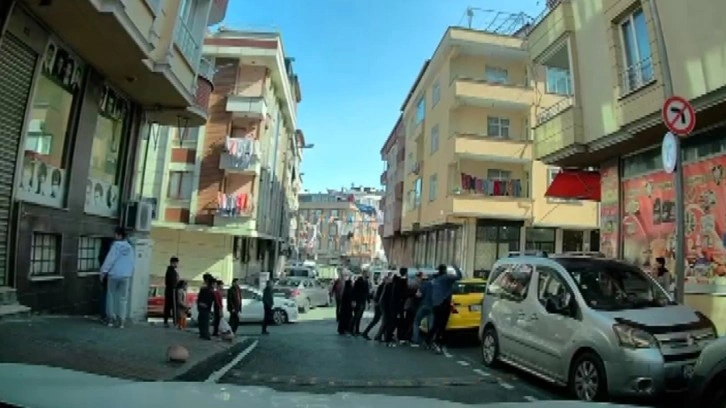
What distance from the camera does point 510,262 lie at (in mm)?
10922

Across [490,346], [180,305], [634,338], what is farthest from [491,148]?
[634,338]

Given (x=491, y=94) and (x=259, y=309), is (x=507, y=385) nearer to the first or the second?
(x=259, y=309)

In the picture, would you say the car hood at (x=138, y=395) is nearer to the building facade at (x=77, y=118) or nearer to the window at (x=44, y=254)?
the building facade at (x=77, y=118)

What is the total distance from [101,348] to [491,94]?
84.4 feet

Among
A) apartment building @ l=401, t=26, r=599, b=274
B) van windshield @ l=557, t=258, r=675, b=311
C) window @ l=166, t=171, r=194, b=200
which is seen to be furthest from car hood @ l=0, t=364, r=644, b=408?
window @ l=166, t=171, r=194, b=200

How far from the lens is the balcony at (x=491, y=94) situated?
3103 cm

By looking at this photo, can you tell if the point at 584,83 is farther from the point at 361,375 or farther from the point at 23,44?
the point at 23,44

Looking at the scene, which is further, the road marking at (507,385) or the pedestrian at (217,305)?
the pedestrian at (217,305)

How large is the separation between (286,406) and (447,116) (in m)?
31.0

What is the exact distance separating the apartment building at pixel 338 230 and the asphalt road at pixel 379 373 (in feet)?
305

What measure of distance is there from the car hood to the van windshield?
505 centimetres

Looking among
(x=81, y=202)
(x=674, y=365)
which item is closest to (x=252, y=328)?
(x=81, y=202)

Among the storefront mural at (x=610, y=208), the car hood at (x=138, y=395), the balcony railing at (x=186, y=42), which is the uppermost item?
the balcony railing at (x=186, y=42)

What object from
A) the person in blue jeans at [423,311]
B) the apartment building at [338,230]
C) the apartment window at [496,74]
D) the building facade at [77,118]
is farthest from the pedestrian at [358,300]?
the apartment building at [338,230]
